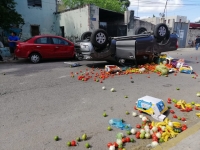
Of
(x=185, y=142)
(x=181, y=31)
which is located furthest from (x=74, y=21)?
(x=181, y=31)

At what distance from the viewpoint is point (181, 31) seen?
23922 mm

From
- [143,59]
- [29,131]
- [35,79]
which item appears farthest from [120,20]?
[29,131]

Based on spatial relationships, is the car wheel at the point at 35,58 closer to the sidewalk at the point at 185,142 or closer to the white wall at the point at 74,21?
the white wall at the point at 74,21

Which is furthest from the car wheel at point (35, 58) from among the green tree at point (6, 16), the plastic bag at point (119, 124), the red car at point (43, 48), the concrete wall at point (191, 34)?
the concrete wall at point (191, 34)

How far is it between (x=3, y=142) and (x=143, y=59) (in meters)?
6.94

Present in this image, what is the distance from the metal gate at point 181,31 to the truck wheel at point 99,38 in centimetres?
1878

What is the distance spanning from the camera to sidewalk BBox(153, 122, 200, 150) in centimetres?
261

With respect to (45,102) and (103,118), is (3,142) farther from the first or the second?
(103,118)

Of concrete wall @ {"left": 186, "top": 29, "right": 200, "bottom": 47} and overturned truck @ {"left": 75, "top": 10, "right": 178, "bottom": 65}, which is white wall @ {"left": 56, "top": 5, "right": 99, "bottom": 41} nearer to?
overturned truck @ {"left": 75, "top": 10, "right": 178, "bottom": 65}

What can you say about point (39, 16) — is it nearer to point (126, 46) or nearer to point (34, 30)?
point (34, 30)

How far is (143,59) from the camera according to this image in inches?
326

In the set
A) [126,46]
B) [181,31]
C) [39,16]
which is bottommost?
[126,46]

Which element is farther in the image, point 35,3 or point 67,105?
point 35,3

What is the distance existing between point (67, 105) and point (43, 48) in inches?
254
